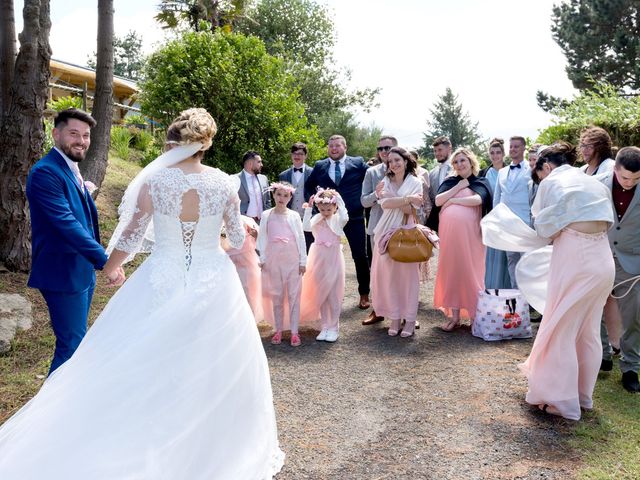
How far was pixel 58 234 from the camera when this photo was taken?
412cm

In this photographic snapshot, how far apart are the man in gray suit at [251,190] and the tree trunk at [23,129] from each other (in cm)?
290

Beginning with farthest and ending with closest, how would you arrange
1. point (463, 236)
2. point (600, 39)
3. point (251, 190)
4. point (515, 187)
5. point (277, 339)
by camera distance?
point (600, 39), point (251, 190), point (515, 187), point (463, 236), point (277, 339)

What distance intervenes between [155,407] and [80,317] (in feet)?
4.61

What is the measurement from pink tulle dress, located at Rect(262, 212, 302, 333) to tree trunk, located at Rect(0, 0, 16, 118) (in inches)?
172

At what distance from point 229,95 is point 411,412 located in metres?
10.7

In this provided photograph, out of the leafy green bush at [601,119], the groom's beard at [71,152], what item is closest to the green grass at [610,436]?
the groom's beard at [71,152]

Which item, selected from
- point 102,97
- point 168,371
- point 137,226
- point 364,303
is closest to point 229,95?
point 102,97

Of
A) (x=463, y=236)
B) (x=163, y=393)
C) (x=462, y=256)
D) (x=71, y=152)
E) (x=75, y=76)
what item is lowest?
(x=163, y=393)

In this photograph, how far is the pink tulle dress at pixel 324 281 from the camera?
283 inches

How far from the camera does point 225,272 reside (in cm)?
375

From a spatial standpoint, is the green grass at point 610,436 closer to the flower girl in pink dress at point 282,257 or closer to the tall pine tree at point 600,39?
the flower girl in pink dress at point 282,257

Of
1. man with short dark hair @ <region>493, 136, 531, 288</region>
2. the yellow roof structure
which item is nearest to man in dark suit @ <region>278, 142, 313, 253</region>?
man with short dark hair @ <region>493, 136, 531, 288</region>

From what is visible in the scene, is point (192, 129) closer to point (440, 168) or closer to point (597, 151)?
point (597, 151)

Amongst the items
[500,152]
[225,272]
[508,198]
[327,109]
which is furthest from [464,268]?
[327,109]
